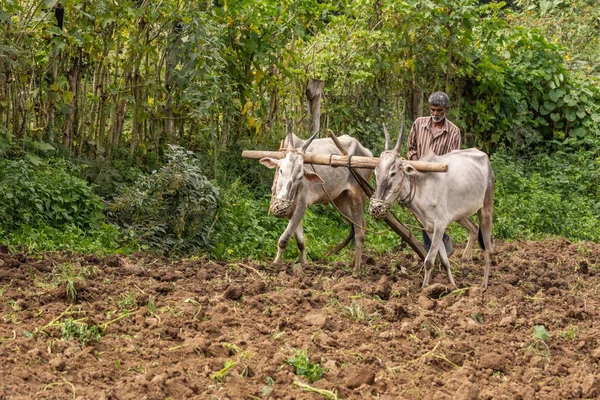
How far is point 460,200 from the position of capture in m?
8.97

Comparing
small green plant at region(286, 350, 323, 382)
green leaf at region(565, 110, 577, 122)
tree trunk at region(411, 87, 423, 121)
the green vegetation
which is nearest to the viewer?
small green plant at region(286, 350, 323, 382)

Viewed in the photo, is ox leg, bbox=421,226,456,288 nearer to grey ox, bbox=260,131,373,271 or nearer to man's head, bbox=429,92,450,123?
grey ox, bbox=260,131,373,271

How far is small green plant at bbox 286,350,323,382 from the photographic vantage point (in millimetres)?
5730

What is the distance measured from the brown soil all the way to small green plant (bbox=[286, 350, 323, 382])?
0.05m

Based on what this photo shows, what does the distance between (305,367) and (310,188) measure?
3.75 meters

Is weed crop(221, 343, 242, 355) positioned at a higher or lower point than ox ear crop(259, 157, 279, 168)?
lower

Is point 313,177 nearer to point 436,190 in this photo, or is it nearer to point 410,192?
point 410,192

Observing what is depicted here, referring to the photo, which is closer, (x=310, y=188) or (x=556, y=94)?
(x=310, y=188)

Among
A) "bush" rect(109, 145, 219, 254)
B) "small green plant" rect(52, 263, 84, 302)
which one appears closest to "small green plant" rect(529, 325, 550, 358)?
"small green plant" rect(52, 263, 84, 302)

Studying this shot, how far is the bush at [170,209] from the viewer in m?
9.72

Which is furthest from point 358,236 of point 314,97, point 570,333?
point 570,333

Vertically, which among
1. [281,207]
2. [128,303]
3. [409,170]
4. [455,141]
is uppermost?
[455,141]

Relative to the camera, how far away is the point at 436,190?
8766 millimetres

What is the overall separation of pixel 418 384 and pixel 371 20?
8657 millimetres
